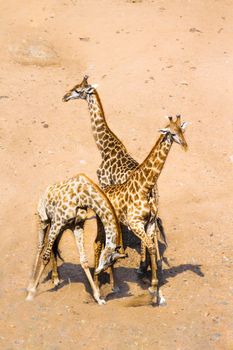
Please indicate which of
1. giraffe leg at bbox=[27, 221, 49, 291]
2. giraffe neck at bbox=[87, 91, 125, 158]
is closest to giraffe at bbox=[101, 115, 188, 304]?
giraffe leg at bbox=[27, 221, 49, 291]

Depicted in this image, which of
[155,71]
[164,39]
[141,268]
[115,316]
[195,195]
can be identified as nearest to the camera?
[115,316]

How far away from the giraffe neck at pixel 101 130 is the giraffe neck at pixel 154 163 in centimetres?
165

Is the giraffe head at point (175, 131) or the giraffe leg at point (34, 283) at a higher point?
the giraffe head at point (175, 131)

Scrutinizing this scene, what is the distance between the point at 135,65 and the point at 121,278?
816 centimetres

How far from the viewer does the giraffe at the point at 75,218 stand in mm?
10359

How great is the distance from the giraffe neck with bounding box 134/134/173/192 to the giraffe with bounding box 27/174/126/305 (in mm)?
855

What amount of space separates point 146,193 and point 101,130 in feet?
7.28

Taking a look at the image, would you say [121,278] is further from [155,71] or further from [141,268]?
[155,71]

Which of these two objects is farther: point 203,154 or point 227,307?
point 203,154

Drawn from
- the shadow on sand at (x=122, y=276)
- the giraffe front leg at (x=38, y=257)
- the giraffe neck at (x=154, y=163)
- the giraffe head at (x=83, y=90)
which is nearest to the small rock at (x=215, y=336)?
the shadow on sand at (x=122, y=276)

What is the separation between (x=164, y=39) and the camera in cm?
1916

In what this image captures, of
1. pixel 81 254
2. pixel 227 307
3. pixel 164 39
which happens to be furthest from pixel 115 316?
pixel 164 39

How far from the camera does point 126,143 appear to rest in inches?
609

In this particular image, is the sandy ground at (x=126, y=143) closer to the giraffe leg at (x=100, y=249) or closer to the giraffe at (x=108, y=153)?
the giraffe leg at (x=100, y=249)
